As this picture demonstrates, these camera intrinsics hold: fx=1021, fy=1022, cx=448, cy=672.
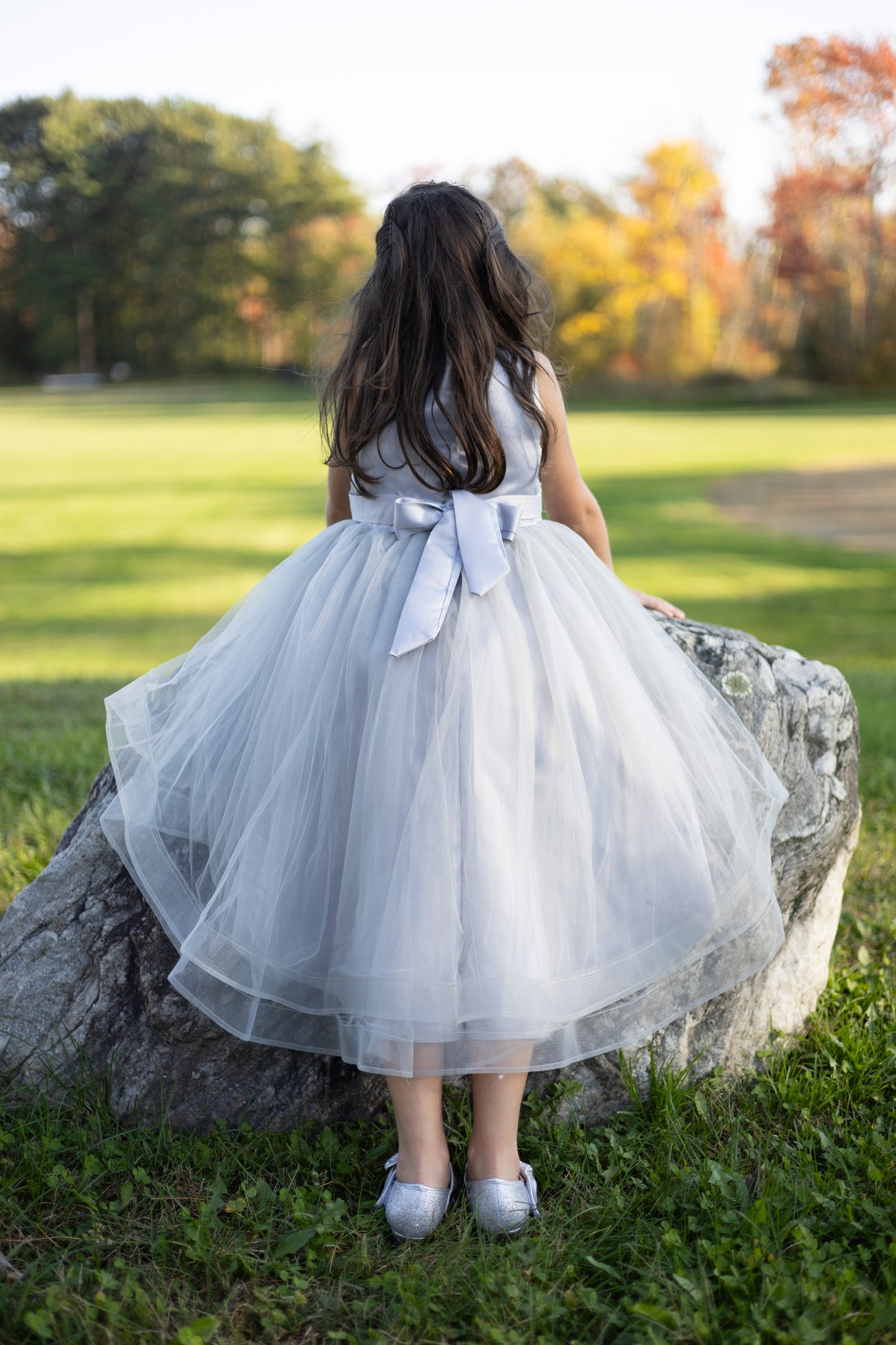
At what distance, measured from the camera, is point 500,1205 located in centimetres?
162

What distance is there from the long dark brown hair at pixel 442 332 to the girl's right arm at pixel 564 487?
0.06 meters

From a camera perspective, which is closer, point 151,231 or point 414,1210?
point 414,1210

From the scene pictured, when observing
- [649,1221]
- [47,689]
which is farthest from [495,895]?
[47,689]

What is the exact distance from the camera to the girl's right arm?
1.86 meters

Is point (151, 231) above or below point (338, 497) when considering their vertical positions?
above

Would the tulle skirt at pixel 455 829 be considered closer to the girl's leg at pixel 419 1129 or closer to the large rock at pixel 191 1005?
the girl's leg at pixel 419 1129

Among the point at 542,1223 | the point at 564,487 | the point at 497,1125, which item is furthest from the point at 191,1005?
the point at 564,487

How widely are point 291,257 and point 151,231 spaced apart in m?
5.38

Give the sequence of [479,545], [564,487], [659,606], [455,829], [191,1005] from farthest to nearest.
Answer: [659,606]
[564,487]
[191,1005]
[479,545]
[455,829]

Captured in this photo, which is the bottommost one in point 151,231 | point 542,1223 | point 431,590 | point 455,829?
point 542,1223

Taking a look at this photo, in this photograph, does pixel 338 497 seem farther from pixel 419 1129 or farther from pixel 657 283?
pixel 657 283

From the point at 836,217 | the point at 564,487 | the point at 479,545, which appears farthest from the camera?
the point at 836,217

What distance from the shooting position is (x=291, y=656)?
1772 mm

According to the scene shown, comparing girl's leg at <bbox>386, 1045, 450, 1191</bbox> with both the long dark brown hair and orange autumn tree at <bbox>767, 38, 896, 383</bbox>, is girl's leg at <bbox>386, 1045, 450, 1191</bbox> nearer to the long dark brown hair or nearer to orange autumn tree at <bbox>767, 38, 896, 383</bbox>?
the long dark brown hair
